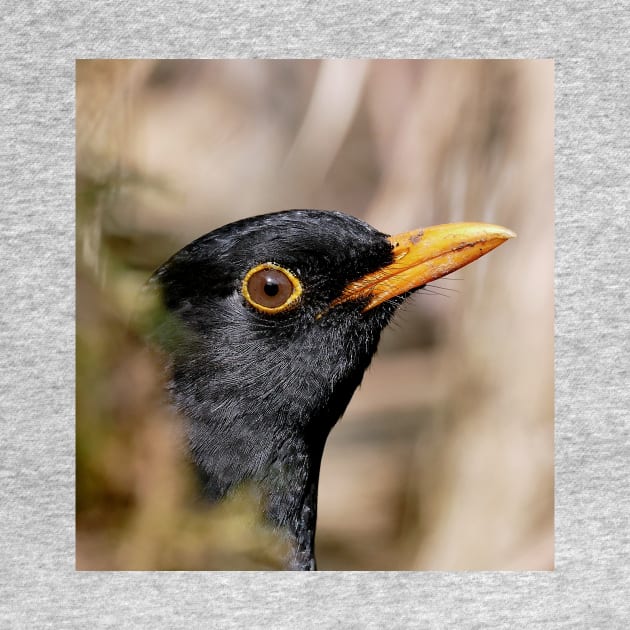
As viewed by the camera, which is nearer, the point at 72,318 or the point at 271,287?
the point at 271,287

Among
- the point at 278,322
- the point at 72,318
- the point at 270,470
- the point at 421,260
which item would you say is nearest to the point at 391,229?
the point at 421,260

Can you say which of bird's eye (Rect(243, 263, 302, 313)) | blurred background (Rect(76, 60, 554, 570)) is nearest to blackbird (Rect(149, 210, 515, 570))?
bird's eye (Rect(243, 263, 302, 313))

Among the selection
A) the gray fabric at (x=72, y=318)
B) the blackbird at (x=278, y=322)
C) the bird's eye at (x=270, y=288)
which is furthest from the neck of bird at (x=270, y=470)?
the bird's eye at (x=270, y=288)

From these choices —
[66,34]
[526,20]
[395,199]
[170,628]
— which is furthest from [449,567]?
[66,34]

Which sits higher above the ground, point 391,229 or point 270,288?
point 391,229

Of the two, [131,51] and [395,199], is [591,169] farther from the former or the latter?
[131,51]

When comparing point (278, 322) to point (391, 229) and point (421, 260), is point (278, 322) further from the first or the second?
point (391, 229)
